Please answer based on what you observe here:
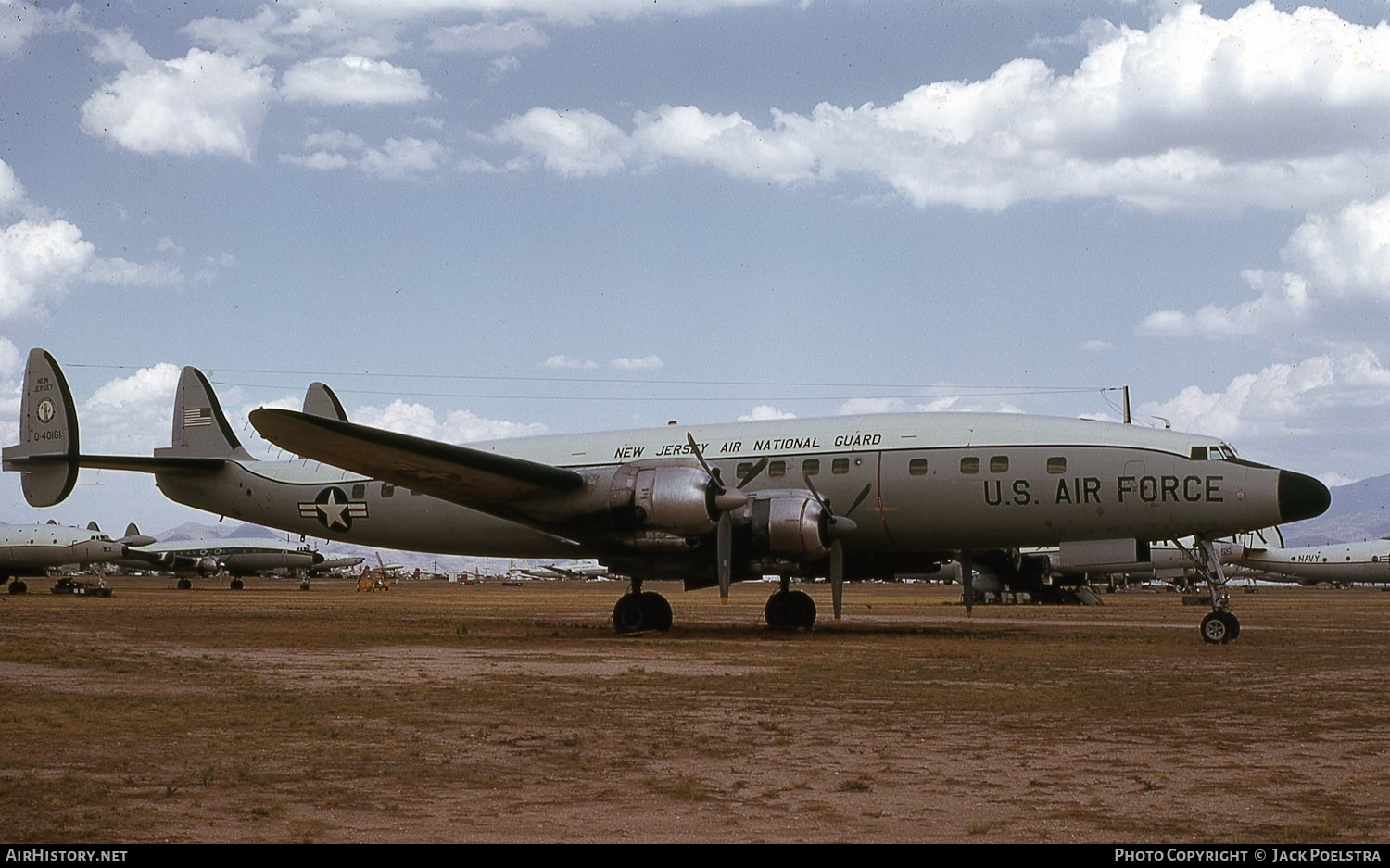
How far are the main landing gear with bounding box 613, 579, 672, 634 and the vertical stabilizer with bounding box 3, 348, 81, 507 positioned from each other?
13126 mm

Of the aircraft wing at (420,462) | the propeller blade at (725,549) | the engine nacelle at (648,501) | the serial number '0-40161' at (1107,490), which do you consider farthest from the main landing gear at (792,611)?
the aircraft wing at (420,462)

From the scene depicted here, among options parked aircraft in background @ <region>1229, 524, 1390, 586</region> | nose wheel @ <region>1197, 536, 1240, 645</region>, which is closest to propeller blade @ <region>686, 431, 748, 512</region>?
nose wheel @ <region>1197, 536, 1240, 645</region>

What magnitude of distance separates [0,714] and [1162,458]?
16487 millimetres

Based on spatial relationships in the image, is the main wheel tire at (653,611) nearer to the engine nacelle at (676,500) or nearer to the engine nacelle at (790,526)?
the engine nacelle at (676,500)

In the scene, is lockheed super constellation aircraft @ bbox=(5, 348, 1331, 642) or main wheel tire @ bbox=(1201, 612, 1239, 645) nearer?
main wheel tire @ bbox=(1201, 612, 1239, 645)

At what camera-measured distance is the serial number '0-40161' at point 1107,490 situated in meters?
20.0

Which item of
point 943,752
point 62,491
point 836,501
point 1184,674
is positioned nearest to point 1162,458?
point 836,501

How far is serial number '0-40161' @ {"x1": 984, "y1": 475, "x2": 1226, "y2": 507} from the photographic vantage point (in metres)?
20.0

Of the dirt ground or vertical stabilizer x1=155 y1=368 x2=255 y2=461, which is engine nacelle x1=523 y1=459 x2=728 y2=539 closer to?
the dirt ground

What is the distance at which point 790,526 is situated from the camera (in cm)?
2048

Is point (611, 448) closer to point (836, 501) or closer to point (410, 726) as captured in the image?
point (836, 501)

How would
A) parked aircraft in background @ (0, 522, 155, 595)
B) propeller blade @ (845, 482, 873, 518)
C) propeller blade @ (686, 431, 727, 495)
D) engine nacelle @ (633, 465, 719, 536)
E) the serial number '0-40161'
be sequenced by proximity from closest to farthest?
the serial number '0-40161'
engine nacelle @ (633, 465, 719, 536)
propeller blade @ (686, 431, 727, 495)
propeller blade @ (845, 482, 873, 518)
parked aircraft in background @ (0, 522, 155, 595)

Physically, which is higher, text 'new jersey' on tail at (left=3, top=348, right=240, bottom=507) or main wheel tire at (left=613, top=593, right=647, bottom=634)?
text 'new jersey' on tail at (left=3, top=348, right=240, bottom=507)

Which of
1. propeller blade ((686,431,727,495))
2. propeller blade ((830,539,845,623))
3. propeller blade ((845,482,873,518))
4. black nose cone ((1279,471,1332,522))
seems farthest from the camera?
propeller blade ((845,482,873,518))
